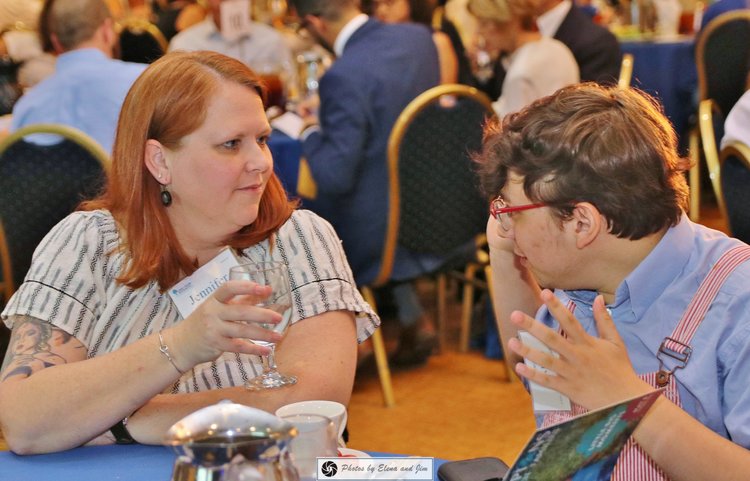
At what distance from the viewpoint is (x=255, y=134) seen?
1.88m

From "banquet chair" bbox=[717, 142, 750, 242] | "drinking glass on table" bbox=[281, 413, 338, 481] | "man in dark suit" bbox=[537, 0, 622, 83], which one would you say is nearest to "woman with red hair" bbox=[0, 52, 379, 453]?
"drinking glass on table" bbox=[281, 413, 338, 481]

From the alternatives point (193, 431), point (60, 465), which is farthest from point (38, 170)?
point (193, 431)

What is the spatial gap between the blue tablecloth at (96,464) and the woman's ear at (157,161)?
0.55 m

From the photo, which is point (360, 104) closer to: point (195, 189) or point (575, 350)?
point (195, 189)

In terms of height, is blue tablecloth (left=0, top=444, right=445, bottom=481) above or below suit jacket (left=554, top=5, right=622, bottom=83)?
above

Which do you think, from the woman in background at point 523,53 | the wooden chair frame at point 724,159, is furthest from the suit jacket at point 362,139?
the wooden chair frame at point 724,159

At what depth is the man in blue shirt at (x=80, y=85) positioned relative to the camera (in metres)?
3.83

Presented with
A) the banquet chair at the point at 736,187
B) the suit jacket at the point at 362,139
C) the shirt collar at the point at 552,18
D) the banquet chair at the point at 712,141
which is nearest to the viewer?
the banquet chair at the point at 736,187

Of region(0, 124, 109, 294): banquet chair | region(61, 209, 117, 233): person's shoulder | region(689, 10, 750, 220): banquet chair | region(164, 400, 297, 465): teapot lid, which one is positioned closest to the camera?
region(164, 400, 297, 465): teapot lid

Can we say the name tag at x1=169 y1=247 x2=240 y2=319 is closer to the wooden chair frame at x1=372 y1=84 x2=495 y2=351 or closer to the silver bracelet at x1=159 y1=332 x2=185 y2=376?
the silver bracelet at x1=159 y1=332 x2=185 y2=376

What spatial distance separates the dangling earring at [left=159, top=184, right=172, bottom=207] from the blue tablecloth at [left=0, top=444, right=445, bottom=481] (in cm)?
52

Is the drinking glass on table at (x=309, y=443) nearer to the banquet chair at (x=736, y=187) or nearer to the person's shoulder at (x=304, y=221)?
the person's shoulder at (x=304, y=221)

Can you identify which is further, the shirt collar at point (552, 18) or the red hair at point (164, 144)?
the shirt collar at point (552, 18)

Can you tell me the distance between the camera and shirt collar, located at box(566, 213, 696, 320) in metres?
1.49
